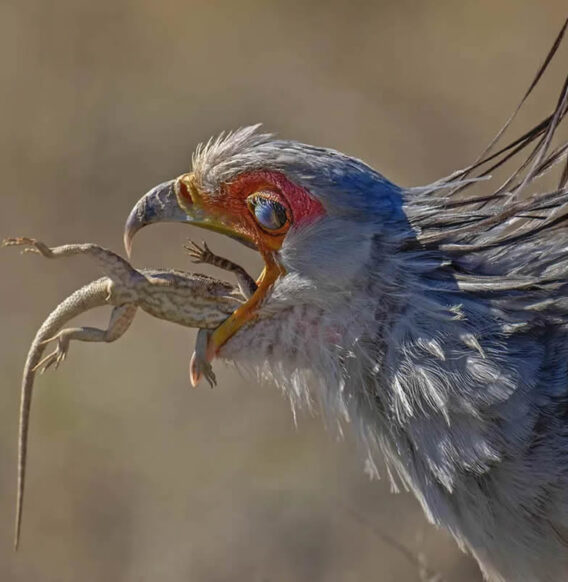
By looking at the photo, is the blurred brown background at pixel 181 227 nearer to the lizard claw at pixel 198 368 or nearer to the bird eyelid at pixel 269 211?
the lizard claw at pixel 198 368

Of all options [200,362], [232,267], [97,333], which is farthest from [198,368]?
[97,333]

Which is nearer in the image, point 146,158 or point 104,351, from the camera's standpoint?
point 104,351

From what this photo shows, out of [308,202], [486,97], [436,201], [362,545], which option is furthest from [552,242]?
[486,97]

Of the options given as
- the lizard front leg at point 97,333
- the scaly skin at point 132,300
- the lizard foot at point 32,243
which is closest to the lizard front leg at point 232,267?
the scaly skin at point 132,300

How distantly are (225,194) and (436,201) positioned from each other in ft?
1.75

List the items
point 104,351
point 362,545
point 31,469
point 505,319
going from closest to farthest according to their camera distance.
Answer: point 505,319
point 362,545
point 31,469
point 104,351

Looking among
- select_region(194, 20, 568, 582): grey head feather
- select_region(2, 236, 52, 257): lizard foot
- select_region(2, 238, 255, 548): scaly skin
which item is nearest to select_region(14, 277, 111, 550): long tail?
select_region(2, 238, 255, 548): scaly skin

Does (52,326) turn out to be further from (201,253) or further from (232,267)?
(232,267)

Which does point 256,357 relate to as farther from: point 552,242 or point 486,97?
point 486,97

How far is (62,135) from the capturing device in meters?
9.83

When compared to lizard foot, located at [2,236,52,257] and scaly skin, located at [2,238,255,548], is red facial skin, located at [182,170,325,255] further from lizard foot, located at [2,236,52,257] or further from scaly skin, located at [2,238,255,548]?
lizard foot, located at [2,236,52,257]

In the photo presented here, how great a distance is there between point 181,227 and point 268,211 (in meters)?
5.11

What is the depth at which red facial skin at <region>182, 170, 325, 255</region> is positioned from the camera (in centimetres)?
342

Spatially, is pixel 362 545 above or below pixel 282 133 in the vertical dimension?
below
